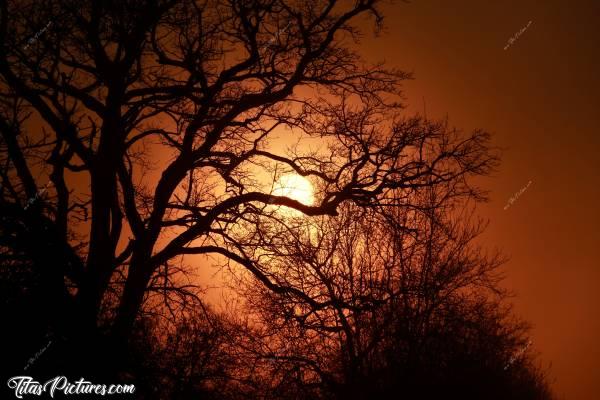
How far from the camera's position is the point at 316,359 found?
46.8 ft
